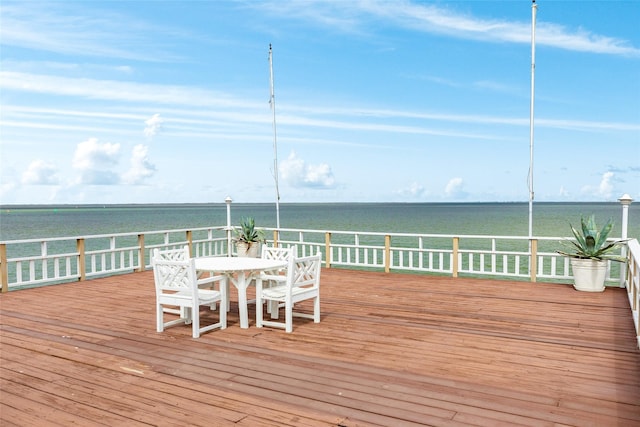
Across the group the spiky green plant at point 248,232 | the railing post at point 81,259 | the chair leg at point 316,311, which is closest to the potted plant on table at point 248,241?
the spiky green plant at point 248,232

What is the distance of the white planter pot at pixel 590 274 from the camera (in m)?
6.82

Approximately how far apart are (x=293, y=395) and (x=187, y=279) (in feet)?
6.61

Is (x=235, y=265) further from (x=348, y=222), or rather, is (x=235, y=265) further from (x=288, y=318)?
(x=348, y=222)

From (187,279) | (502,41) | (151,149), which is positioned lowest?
(187,279)

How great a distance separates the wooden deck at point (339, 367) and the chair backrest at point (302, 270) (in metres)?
0.45

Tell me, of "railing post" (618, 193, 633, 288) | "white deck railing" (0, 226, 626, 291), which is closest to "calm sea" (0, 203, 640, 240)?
"white deck railing" (0, 226, 626, 291)

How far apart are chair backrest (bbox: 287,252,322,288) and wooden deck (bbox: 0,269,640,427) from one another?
45 centimetres

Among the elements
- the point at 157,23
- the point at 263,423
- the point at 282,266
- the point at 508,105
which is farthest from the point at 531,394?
the point at 508,105

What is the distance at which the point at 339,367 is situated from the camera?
369cm

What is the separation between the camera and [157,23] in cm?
1549

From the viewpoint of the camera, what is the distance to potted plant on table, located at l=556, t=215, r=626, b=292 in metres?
6.82

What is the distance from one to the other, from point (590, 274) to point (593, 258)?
0.77 feet

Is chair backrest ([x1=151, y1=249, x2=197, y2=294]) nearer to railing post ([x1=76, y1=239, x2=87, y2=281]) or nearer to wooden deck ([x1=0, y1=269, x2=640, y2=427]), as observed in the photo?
wooden deck ([x1=0, y1=269, x2=640, y2=427])

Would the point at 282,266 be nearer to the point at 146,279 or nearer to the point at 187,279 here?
the point at 187,279
